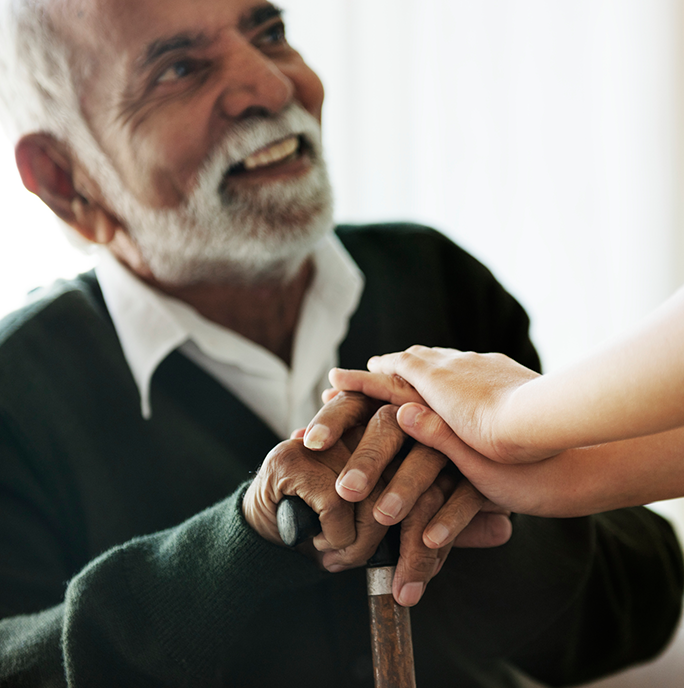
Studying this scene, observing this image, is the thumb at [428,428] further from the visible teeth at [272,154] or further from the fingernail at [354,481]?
the visible teeth at [272,154]

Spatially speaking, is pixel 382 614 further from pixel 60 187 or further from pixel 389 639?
pixel 60 187

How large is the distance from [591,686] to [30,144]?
126 cm

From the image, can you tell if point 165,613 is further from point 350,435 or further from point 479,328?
point 479,328

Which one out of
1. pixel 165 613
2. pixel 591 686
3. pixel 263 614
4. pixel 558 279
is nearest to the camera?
pixel 165 613

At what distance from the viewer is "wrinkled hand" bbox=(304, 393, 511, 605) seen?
0.61 meters

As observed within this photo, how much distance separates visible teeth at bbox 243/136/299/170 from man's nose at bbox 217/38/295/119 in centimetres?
5

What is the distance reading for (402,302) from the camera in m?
1.17

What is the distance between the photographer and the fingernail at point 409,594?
603 millimetres

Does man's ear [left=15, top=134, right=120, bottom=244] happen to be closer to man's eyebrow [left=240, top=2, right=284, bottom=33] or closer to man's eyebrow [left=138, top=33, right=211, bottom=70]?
man's eyebrow [left=138, top=33, right=211, bottom=70]

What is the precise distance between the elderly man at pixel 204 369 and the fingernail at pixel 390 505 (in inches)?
2.5

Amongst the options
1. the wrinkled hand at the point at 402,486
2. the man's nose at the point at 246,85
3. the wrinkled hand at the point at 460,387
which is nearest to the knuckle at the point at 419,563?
the wrinkled hand at the point at 402,486

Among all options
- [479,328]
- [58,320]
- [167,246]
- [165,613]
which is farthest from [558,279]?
[165,613]

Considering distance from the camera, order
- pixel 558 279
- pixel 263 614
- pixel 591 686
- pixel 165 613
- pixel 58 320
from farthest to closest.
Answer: pixel 558 279 → pixel 591 686 → pixel 58 320 → pixel 263 614 → pixel 165 613

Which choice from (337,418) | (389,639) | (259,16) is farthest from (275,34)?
(389,639)
